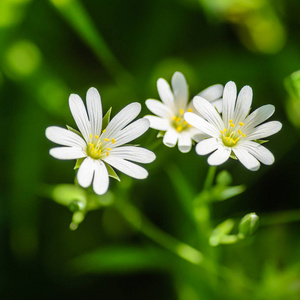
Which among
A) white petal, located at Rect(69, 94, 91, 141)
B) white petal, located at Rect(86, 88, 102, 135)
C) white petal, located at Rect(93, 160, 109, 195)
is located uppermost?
white petal, located at Rect(86, 88, 102, 135)

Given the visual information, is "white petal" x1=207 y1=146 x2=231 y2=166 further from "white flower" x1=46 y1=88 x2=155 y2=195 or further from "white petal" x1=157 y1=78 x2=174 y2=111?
"white petal" x1=157 y1=78 x2=174 y2=111

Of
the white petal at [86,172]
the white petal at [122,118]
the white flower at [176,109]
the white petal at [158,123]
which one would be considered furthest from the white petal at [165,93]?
the white petal at [86,172]

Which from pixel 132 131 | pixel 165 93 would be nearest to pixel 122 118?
pixel 132 131

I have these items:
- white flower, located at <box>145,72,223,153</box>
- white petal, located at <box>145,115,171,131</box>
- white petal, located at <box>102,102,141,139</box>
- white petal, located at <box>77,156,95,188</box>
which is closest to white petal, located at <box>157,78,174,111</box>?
white flower, located at <box>145,72,223,153</box>

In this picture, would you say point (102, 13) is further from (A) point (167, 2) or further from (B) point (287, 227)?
(B) point (287, 227)

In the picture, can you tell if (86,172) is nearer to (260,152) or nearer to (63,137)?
(63,137)

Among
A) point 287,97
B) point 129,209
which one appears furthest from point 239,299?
point 287,97

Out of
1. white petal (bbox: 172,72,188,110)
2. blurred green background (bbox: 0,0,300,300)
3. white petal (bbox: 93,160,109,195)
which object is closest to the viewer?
white petal (bbox: 93,160,109,195)
